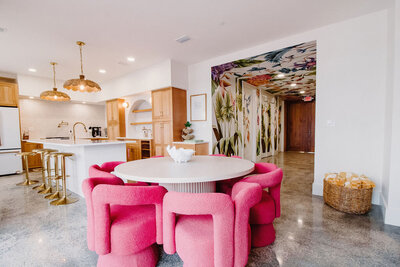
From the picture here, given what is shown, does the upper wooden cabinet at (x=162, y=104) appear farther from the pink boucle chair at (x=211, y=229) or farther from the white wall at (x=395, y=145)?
the white wall at (x=395, y=145)

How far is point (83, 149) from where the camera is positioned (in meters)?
3.16

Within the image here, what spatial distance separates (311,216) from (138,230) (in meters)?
2.24

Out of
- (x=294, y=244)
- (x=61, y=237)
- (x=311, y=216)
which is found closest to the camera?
(x=294, y=244)

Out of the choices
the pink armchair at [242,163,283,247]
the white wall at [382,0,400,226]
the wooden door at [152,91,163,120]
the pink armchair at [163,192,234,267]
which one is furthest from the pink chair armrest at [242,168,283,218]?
the wooden door at [152,91,163,120]

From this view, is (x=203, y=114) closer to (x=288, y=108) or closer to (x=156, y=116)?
(x=156, y=116)

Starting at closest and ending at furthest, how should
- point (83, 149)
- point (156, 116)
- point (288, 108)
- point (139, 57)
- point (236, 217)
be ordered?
point (236, 217)
point (83, 149)
point (139, 57)
point (156, 116)
point (288, 108)

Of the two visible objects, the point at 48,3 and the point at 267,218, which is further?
the point at 48,3

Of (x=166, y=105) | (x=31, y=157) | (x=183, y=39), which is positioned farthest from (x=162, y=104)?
(x=31, y=157)

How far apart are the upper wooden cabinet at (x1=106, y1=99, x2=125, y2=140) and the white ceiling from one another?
212 centimetres

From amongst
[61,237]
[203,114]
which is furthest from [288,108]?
[61,237]

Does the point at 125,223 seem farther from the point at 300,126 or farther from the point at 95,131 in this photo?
the point at 300,126

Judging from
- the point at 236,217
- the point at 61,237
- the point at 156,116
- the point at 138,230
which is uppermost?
the point at 156,116

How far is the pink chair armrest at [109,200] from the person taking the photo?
45.9 inches

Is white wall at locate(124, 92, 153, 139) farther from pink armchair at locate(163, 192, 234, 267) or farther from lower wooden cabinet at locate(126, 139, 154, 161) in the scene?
pink armchair at locate(163, 192, 234, 267)
